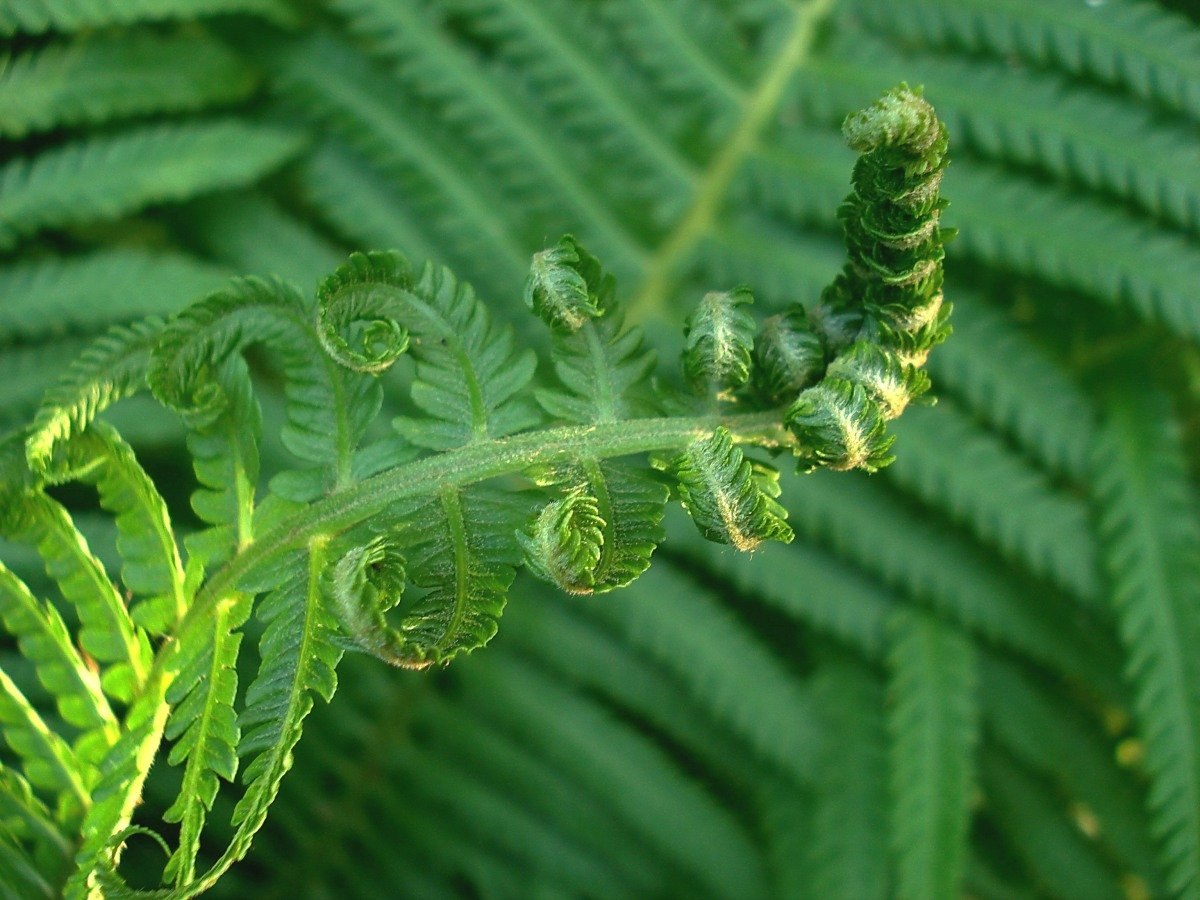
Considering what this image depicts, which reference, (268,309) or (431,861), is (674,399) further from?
(431,861)

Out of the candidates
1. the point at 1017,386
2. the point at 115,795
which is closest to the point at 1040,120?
the point at 1017,386

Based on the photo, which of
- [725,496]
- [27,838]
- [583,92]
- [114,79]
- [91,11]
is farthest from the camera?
[583,92]

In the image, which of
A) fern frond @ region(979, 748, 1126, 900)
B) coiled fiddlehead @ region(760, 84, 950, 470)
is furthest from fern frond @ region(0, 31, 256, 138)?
fern frond @ region(979, 748, 1126, 900)

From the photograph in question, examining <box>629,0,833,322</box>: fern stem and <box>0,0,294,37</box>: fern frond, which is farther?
<box>629,0,833,322</box>: fern stem

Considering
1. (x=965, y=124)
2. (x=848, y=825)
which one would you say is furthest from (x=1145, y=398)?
(x=848, y=825)

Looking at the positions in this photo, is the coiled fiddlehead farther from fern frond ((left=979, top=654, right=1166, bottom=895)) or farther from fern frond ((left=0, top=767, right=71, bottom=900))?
fern frond ((left=979, top=654, right=1166, bottom=895))

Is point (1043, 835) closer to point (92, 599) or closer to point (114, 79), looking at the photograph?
point (92, 599)

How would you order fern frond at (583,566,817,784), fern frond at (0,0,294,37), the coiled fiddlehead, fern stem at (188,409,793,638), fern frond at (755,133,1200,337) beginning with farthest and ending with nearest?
1. fern frond at (583,566,817,784)
2. fern frond at (755,133,1200,337)
3. fern frond at (0,0,294,37)
4. fern stem at (188,409,793,638)
5. the coiled fiddlehead
